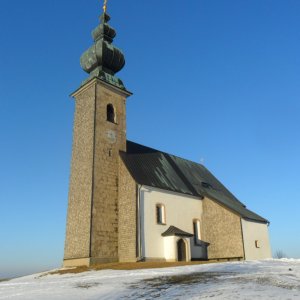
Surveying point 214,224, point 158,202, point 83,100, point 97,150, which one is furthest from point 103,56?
point 214,224

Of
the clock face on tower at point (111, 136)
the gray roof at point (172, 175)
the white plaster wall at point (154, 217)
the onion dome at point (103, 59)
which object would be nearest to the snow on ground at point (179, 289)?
the white plaster wall at point (154, 217)

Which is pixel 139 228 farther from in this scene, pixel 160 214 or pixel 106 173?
pixel 106 173

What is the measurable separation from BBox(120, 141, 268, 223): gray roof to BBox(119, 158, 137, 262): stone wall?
2.47 ft

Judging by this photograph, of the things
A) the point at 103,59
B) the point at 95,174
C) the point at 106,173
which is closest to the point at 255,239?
the point at 106,173

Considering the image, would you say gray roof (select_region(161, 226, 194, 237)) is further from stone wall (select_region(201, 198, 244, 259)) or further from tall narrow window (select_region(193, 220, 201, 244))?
stone wall (select_region(201, 198, 244, 259))

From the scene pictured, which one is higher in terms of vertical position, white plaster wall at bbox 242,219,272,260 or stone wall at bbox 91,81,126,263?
stone wall at bbox 91,81,126,263

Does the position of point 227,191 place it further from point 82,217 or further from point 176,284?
point 176,284

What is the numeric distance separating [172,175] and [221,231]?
6.20 m

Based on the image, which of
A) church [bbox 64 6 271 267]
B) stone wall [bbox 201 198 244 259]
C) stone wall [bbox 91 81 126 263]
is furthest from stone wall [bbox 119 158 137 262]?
stone wall [bbox 201 198 244 259]

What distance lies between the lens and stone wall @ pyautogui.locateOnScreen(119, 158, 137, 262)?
2525 cm

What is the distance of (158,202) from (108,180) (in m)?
4.12

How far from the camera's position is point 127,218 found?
→ 2620 centimetres

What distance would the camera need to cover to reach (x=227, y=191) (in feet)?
127

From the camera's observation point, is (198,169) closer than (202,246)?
No
